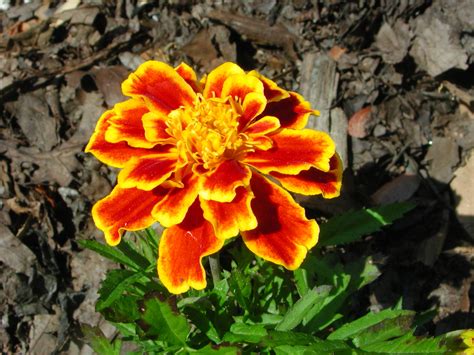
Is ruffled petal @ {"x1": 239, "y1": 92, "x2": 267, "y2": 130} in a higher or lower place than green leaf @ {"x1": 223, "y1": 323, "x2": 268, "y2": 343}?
higher

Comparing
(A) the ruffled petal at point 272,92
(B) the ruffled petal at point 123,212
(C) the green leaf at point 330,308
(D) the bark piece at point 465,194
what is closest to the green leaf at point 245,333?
(C) the green leaf at point 330,308

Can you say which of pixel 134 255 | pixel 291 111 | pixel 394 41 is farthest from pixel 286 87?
pixel 134 255

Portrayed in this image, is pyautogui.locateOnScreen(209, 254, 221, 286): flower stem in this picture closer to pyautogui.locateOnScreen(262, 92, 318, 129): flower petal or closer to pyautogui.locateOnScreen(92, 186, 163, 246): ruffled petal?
pyautogui.locateOnScreen(92, 186, 163, 246): ruffled petal

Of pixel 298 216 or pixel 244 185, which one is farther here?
pixel 298 216

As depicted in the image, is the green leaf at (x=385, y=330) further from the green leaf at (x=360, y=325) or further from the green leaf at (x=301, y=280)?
the green leaf at (x=301, y=280)

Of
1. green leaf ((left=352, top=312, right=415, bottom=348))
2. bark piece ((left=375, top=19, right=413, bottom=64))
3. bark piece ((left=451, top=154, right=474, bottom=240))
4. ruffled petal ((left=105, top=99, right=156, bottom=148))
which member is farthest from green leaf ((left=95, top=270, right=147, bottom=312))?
bark piece ((left=375, top=19, right=413, bottom=64))

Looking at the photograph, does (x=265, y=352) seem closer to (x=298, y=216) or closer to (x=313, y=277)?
(x=313, y=277)

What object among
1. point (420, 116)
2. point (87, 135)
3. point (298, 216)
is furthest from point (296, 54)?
point (298, 216)
